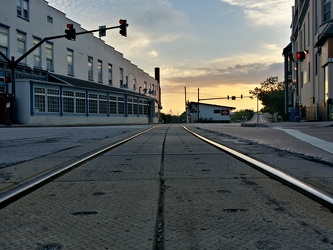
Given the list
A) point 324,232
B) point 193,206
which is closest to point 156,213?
point 193,206

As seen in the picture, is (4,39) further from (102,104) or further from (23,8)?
(102,104)

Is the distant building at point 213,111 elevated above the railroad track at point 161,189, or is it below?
above

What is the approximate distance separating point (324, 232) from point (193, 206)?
1.21 meters

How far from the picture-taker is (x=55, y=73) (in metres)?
41.3

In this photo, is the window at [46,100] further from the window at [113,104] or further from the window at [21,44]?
the window at [113,104]

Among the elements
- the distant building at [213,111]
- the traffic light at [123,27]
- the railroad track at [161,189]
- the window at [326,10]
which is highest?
the window at [326,10]

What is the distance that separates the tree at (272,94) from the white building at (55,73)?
3814 cm

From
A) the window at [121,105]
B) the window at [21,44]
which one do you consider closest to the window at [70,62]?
the window at [21,44]

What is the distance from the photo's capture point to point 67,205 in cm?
351

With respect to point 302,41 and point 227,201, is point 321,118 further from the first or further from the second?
point 227,201

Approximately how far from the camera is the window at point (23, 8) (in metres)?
35.4

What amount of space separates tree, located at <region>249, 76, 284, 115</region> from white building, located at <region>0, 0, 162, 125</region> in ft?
125

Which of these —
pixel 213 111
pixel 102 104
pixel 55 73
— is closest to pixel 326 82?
pixel 102 104

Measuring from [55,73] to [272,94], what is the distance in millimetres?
58691
